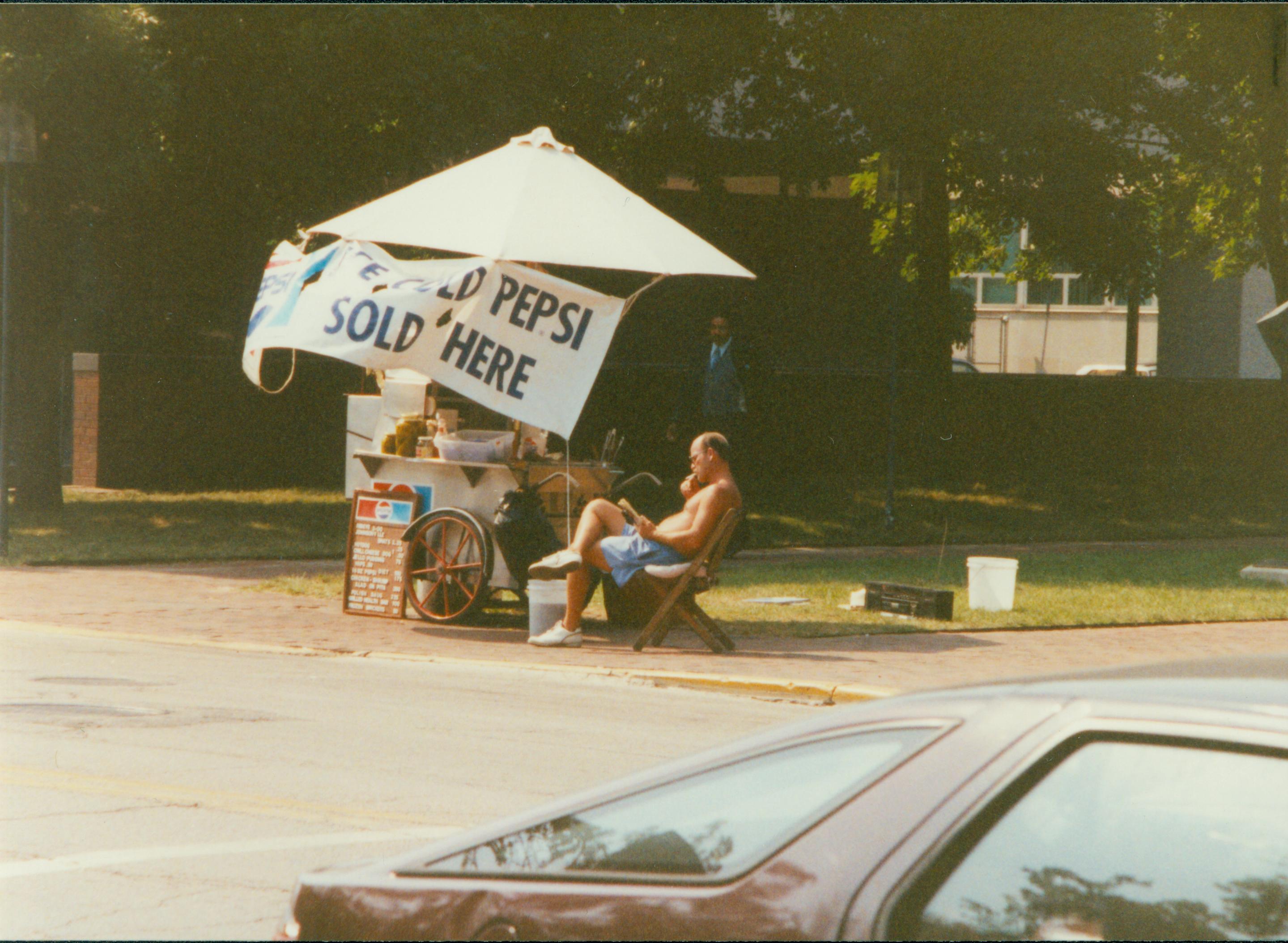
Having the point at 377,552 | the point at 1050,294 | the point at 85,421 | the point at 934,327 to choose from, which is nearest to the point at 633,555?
the point at 377,552


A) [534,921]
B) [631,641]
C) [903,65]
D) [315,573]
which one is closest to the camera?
[534,921]

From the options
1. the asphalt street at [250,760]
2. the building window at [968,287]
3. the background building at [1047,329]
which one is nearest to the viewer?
the asphalt street at [250,760]

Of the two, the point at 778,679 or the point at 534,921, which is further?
the point at 778,679

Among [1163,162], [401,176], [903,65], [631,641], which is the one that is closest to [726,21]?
[903,65]

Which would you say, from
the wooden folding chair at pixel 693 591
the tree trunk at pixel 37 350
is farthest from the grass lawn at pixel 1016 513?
the tree trunk at pixel 37 350

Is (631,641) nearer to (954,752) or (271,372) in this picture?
(954,752)

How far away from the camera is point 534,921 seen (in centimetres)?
261

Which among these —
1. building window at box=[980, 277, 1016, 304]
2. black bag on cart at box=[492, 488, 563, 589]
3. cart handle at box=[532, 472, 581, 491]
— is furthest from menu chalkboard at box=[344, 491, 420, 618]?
building window at box=[980, 277, 1016, 304]

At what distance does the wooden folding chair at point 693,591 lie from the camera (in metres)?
10.9

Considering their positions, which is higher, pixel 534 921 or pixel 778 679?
pixel 534 921

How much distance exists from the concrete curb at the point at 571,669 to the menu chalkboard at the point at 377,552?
140 cm

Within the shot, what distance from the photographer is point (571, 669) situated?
34.7 ft

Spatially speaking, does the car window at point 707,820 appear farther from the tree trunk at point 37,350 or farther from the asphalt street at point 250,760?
the tree trunk at point 37,350

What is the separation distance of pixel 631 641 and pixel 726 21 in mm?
12259
